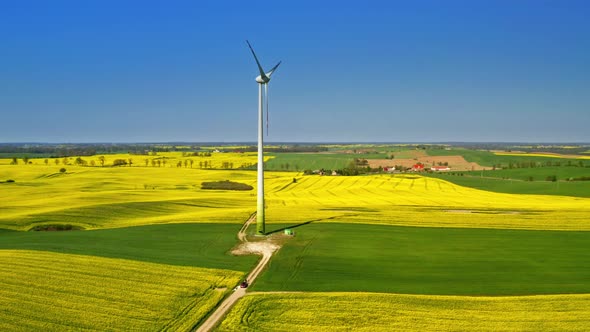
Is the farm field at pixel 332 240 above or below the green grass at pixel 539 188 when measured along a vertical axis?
below

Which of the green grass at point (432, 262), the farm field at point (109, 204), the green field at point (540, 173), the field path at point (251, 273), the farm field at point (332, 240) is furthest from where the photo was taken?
the green field at point (540, 173)

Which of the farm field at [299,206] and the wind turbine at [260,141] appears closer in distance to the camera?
the wind turbine at [260,141]

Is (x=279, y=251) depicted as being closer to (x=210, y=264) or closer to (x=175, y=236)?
(x=210, y=264)

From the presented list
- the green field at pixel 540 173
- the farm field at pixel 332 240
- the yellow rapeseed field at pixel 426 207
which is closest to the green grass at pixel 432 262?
the farm field at pixel 332 240

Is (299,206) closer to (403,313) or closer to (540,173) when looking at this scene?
(403,313)

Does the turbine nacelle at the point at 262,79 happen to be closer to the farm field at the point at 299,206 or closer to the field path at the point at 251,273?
the field path at the point at 251,273

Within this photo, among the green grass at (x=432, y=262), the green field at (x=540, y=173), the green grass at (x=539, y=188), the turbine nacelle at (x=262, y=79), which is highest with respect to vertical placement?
the turbine nacelle at (x=262, y=79)
